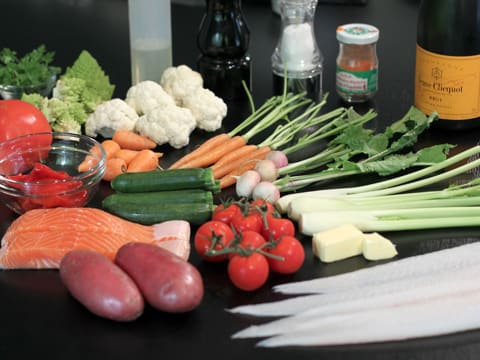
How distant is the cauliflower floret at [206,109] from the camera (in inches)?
95.4

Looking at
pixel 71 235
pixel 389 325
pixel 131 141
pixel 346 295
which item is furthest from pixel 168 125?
pixel 389 325

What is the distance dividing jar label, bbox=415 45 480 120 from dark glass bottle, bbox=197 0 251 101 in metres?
0.47

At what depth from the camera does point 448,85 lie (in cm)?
231

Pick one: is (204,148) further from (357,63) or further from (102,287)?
(102,287)

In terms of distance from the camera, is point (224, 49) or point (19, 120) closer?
point (19, 120)

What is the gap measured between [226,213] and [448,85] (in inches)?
27.0

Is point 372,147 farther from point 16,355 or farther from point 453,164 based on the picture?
point 16,355

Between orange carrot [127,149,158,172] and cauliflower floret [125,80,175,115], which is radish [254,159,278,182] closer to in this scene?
orange carrot [127,149,158,172]

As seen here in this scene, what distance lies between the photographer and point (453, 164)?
2268mm

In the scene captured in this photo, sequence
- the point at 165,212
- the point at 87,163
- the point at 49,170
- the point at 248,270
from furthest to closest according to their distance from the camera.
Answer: the point at 87,163, the point at 49,170, the point at 165,212, the point at 248,270

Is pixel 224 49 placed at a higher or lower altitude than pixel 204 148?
higher

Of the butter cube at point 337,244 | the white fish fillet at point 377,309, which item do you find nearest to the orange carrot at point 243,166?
the butter cube at point 337,244

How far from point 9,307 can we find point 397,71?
1.36m

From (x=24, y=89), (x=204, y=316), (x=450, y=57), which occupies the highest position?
(x=450, y=57)
